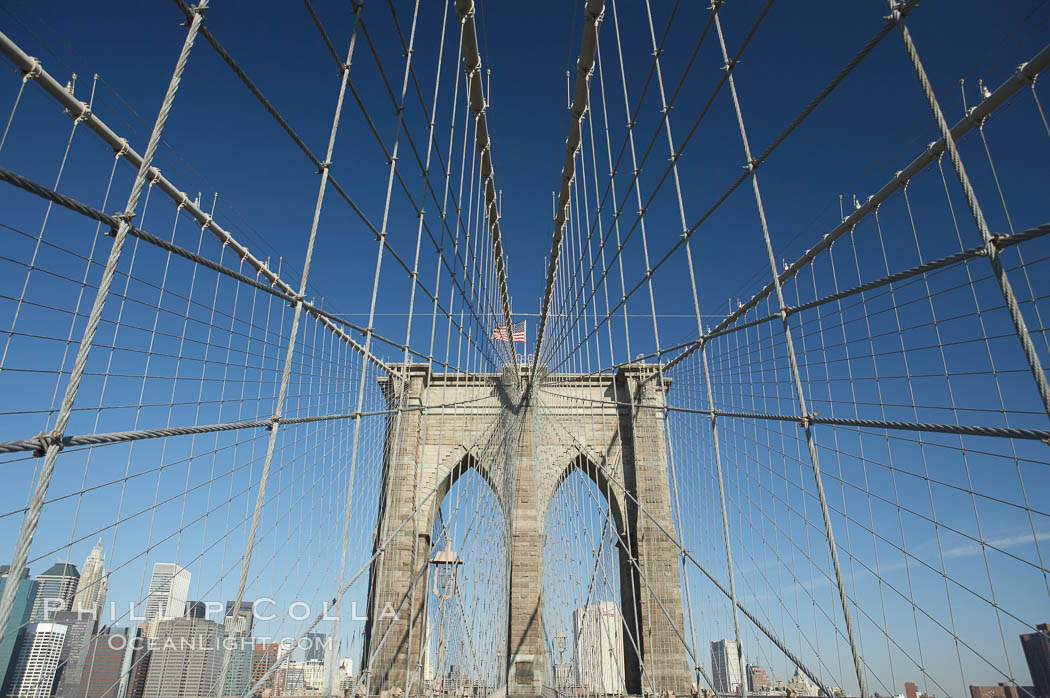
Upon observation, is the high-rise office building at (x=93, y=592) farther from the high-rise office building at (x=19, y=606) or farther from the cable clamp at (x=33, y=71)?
the cable clamp at (x=33, y=71)

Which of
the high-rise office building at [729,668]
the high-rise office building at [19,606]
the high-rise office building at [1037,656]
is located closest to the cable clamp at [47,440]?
the high-rise office building at [19,606]

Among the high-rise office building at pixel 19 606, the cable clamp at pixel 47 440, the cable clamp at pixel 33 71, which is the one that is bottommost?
the high-rise office building at pixel 19 606

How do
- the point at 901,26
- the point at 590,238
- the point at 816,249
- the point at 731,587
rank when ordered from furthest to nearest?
the point at 590,238 < the point at 816,249 < the point at 731,587 < the point at 901,26

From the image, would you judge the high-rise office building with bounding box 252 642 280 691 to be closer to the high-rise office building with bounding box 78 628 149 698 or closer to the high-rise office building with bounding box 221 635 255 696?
the high-rise office building with bounding box 221 635 255 696

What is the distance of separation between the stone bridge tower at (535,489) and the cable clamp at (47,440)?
30.9ft

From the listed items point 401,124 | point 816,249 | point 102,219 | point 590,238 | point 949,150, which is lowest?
point 949,150

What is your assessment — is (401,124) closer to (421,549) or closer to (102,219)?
(102,219)

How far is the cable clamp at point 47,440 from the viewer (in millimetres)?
1782

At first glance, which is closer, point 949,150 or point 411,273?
point 949,150

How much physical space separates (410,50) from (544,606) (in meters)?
11.9

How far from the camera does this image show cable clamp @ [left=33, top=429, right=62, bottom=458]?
5.85 ft

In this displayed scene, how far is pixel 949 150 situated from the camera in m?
1.75

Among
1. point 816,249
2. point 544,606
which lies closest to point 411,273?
point 816,249

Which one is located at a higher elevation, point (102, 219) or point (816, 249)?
point (816, 249)
